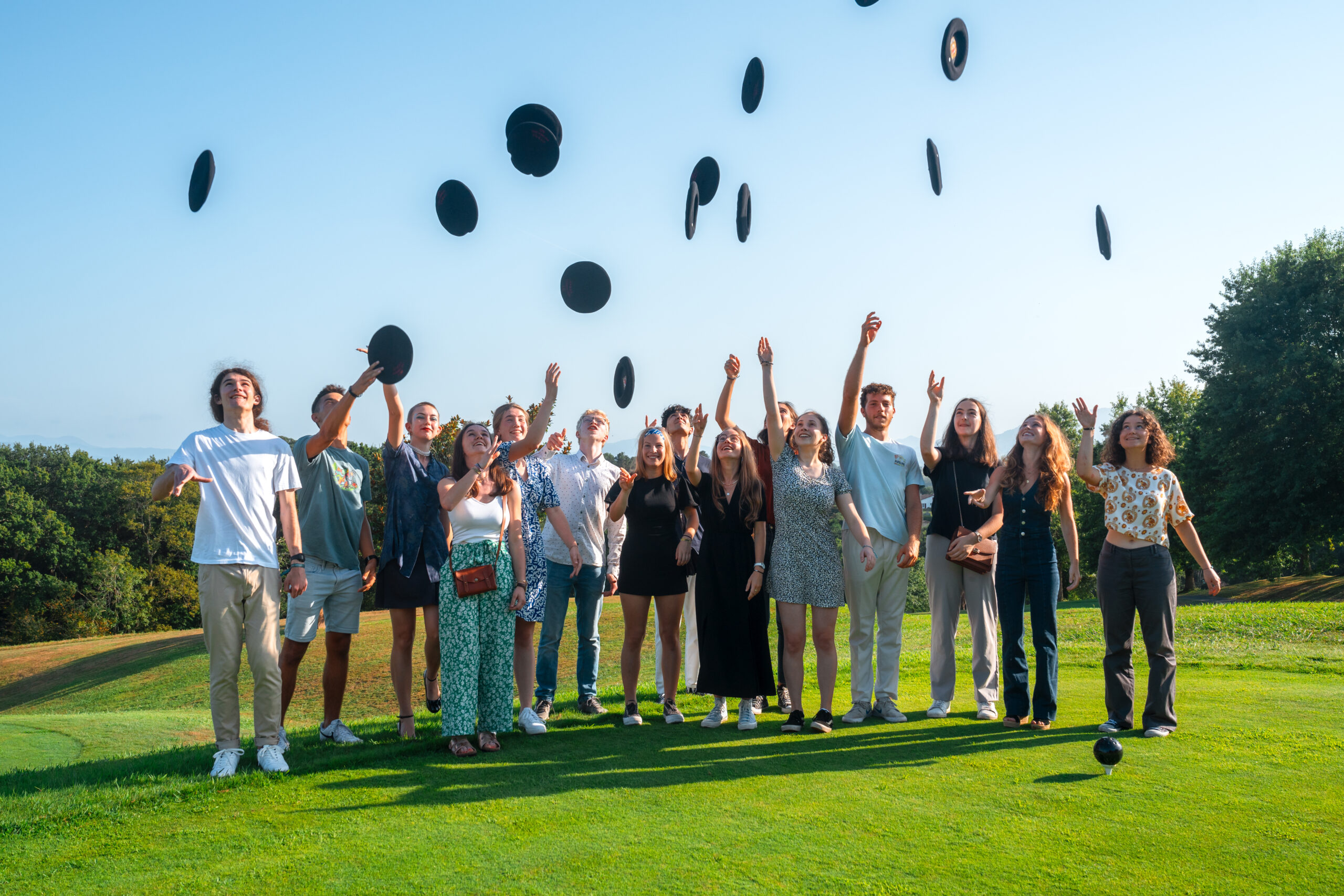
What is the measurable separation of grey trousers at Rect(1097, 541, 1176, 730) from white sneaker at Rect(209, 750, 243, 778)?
5458 mm

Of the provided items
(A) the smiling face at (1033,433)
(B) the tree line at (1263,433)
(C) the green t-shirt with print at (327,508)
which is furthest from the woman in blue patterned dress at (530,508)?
(B) the tree line at (1263,433)

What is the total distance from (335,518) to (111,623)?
46.3 metres

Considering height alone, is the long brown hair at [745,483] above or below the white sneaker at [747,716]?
above

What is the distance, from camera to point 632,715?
630 cm

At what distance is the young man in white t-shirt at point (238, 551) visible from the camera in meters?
4.95

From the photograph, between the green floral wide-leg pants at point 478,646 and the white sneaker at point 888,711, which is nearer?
the green floral wide-leg pants at point 478,646

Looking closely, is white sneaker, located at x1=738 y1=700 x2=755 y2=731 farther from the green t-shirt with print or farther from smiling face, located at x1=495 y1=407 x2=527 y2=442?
the green t-shirt with print

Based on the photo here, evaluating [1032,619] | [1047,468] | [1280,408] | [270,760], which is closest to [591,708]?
[270,760]

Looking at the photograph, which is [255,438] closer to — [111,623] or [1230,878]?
[1230,878]

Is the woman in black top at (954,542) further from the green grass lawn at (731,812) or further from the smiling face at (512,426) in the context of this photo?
the smiling face at (512,426)

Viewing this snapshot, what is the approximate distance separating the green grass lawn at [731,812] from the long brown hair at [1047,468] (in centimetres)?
160

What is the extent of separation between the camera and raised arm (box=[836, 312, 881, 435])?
6.21 m

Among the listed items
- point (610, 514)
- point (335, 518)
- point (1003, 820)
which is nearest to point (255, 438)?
point (335, 518)

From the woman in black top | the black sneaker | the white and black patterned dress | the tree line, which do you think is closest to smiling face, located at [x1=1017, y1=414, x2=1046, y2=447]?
the woman in black top
